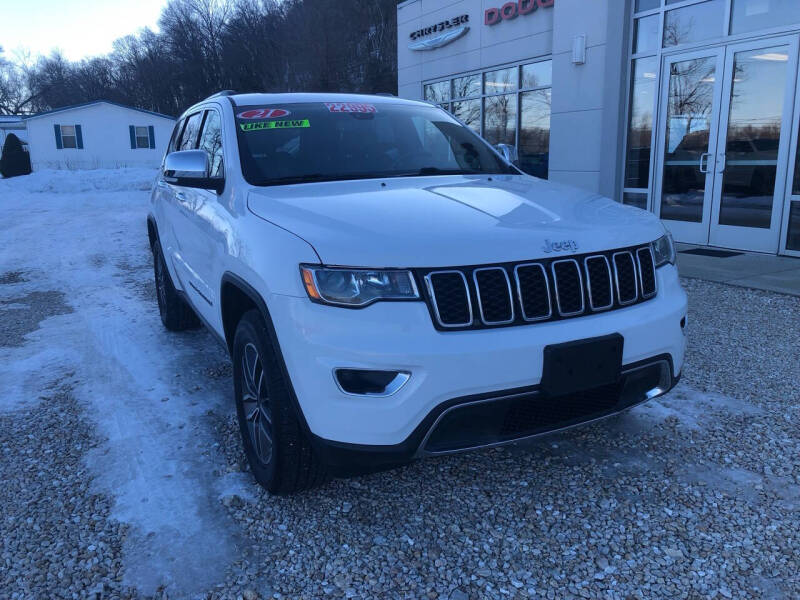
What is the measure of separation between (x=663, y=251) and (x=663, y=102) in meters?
7.74

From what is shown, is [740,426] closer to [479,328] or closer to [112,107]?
[479,328]

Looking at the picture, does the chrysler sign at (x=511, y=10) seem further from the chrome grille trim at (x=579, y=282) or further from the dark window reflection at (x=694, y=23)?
the chrome grille trim at (x=579, y=282)

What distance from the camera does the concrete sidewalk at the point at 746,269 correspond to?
6.85 metres

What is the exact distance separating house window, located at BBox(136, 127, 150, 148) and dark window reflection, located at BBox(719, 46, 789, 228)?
34.8m

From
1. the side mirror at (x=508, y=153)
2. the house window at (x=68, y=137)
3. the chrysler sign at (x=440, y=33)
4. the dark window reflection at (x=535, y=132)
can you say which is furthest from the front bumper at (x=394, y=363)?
the house window at (x=68, y=137)

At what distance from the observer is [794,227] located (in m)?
8.19

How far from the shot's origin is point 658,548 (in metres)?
2.47

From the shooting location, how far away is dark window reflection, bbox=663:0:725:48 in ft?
29.0

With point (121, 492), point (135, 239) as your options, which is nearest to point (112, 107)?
point (135, 239)

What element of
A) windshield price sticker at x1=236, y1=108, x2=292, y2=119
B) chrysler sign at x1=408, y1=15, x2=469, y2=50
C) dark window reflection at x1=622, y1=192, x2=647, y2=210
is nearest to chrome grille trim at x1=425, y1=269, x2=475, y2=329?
windshield price sticker at x1=236, y1=108, x2=292, y2=119

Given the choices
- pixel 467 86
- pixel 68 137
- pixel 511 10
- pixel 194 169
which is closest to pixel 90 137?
pixel 68 137

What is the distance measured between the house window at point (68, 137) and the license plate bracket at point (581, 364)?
3843 centimetres

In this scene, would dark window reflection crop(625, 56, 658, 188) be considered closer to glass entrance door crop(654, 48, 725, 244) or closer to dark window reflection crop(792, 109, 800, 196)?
glass entrance door crop(654, 48, 725, 244)

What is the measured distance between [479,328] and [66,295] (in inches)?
247
